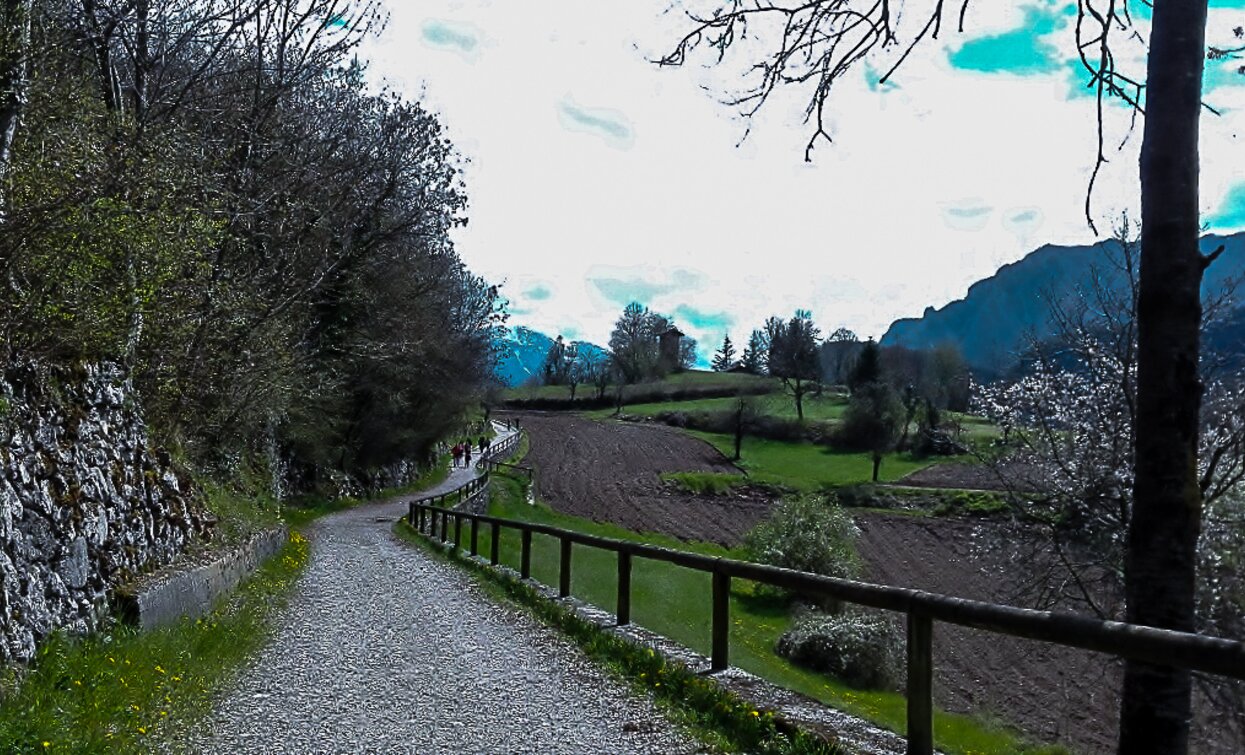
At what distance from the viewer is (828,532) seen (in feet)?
109

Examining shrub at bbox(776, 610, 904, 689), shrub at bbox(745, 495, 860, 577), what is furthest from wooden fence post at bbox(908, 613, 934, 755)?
shrub at bbox(745, 495, 860, 577)

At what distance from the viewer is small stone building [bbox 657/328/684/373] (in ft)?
469

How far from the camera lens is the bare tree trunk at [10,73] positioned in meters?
7.78

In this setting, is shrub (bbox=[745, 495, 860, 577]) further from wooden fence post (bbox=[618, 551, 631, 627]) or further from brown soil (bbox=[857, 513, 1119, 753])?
wooden fence post (bbox=[618, 551, 631, 627])

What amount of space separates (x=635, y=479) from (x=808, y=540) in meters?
33.6

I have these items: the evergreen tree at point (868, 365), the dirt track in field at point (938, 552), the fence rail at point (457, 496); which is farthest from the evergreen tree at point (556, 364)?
the fence rail at point (457, 496)

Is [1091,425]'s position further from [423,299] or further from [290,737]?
[423,299]

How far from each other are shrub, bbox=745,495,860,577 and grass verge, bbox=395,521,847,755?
2093cm

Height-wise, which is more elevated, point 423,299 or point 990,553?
point 423,299

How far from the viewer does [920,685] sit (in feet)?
18.4

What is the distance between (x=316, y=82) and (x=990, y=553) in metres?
15.3

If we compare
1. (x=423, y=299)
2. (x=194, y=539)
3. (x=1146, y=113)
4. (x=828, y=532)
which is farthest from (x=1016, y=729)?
(x=423, y=299)

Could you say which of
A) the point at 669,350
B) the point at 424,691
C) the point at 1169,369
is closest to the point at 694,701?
the point at 424,691

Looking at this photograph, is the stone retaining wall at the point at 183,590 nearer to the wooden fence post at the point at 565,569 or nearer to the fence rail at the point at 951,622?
the wooden fence post at the point at 565,569
